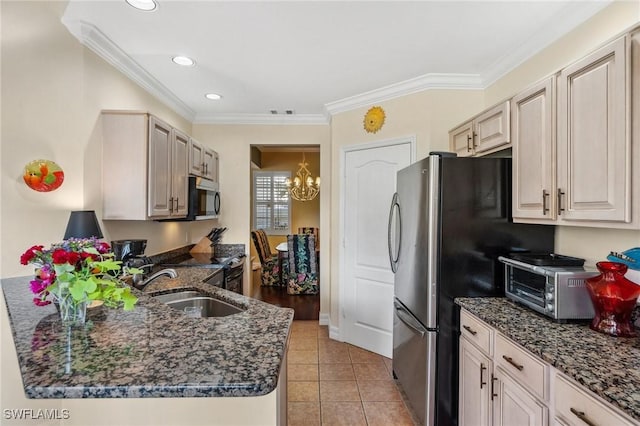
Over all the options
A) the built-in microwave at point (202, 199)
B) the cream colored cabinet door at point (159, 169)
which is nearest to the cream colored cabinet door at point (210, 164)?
the built-in microwave at point (202, 199)

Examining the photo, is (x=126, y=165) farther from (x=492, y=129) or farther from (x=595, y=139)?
(x=595, y=139)

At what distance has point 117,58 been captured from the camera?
8.19ft

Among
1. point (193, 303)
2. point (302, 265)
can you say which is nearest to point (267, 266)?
point (302, 265)

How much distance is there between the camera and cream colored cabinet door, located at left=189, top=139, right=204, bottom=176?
328 centimetres

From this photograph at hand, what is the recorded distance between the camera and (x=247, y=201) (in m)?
4.28

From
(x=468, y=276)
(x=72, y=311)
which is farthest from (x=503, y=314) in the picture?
(x=72, y=311)

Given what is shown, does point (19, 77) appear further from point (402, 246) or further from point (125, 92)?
point (402, 246)

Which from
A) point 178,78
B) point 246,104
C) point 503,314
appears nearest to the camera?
point 503,314

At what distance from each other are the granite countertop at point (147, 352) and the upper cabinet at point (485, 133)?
1701 millimetres

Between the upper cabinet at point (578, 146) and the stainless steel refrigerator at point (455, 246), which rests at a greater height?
the upper cabinet at point (578, 146)

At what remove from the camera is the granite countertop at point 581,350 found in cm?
103

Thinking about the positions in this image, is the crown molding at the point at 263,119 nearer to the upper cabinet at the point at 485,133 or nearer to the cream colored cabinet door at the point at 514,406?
the upper cabinet at the point at 485,133

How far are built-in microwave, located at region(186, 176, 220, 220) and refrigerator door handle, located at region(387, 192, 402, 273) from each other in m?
1.91

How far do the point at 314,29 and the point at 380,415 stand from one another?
8.83ft
